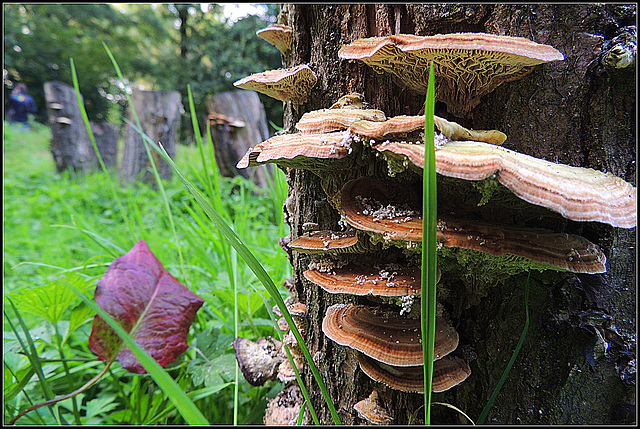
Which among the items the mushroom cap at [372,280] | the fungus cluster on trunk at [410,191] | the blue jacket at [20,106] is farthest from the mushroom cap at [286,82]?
the blue jacket at [20,106]

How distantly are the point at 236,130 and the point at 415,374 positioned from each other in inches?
192

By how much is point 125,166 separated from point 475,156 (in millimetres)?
6916

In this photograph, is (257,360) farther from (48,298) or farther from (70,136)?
(70,136)

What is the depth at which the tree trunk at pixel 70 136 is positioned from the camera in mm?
7641

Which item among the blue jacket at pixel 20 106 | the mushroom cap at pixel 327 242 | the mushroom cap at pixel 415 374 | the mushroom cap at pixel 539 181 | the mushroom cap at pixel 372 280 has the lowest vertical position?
the mushroom cap at pixel 415 374

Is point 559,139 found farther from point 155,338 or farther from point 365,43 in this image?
point 155,338

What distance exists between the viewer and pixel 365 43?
0.86 metres

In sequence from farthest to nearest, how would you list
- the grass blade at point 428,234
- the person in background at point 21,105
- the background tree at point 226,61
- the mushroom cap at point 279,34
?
the person in background at point 21,105 < the background tree at point 226,61 < the mushroom cap at point 279,34 < the grass blade at point 428,234

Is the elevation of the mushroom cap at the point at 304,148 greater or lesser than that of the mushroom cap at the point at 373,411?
greater

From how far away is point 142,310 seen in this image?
1418 millimetres

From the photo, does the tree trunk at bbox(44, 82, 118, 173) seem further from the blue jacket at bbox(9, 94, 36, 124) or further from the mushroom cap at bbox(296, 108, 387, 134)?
the blue jacket at bbox(9, 94, 36, 124)

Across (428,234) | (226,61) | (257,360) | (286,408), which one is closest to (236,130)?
→ (257,360)

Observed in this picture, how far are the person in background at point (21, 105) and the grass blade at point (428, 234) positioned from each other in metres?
20.3

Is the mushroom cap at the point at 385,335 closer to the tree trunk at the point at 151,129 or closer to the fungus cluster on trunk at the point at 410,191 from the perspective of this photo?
the fungus cluster on trunk at the point at 410,191
